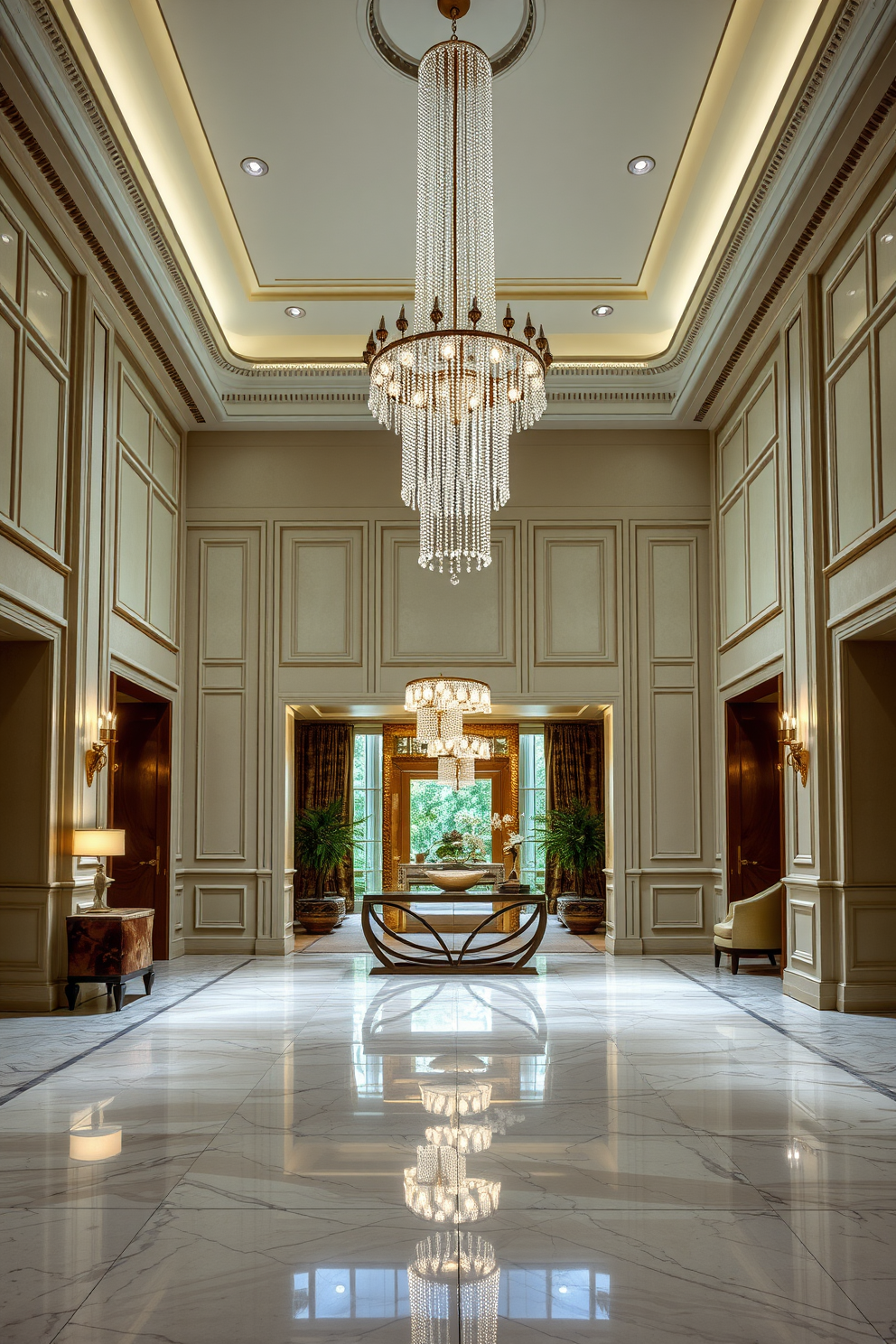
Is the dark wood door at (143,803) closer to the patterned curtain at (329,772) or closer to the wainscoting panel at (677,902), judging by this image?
the wainscoting panel at (677,902)

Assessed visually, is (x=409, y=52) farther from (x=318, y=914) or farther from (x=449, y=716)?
(x=318, y=914)

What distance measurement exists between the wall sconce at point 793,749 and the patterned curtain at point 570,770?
7694 millimetres

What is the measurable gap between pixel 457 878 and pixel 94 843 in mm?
3813

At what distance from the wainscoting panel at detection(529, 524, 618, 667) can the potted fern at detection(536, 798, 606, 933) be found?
11.3 ft

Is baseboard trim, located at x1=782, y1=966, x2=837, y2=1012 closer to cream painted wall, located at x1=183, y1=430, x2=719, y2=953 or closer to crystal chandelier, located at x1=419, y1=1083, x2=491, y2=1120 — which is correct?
cream painted wall, located at x1=183, y1=430, x2=719, y2=953

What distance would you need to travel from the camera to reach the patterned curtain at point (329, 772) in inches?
619

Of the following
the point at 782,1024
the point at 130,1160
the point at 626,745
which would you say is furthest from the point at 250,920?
the point at 130,1160

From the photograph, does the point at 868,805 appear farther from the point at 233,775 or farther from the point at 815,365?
the point at 233,775

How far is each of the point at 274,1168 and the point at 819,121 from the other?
6111mm

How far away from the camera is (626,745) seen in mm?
10602

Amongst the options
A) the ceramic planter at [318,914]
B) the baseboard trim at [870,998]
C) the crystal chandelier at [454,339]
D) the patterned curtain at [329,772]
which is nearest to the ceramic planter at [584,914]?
the ceramic planter at [318,914]

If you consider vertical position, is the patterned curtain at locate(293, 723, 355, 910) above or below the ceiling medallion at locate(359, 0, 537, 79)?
below

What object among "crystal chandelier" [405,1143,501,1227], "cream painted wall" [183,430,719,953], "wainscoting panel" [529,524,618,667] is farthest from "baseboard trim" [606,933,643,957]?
"crystal chandelier" [405,1143,501,1227]

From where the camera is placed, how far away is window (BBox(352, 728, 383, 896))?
52.2ft
